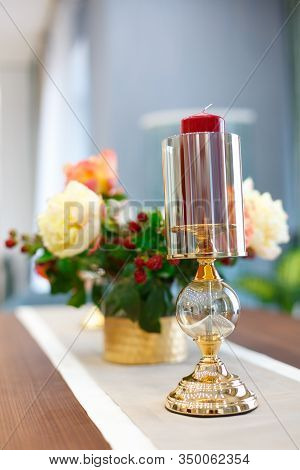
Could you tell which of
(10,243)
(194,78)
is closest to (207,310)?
(10,243)

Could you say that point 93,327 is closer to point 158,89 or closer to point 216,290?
point 216,290

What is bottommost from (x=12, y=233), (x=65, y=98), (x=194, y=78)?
(x=12, y=233)

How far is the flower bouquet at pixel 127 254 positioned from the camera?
2.75 feet

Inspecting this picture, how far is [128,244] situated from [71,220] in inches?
3.3

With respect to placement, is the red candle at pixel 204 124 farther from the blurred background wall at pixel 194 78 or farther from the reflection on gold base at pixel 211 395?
the blurred background wall at pixel 194 78

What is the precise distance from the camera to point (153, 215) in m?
0.84

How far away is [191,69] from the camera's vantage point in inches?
135

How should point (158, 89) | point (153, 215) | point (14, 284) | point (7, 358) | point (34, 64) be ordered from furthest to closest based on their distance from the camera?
point (34, 64), point (14, 284), point (158, 89), point (7, 358), point (153, 215)

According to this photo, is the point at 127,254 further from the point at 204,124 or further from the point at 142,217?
the point at 204,124

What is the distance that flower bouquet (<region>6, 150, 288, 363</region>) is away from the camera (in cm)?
84

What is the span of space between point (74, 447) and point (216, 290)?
22 cm

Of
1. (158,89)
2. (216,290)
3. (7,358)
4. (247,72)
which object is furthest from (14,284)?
(216,290)
